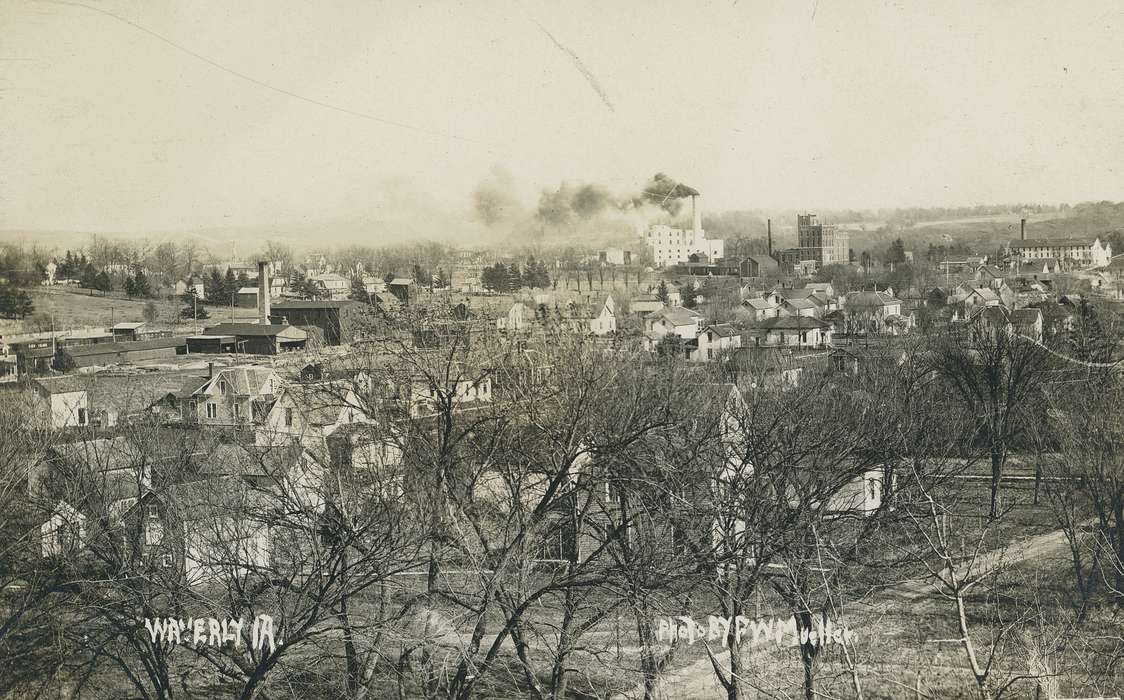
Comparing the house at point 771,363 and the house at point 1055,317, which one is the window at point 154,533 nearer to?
the house at point 771,363

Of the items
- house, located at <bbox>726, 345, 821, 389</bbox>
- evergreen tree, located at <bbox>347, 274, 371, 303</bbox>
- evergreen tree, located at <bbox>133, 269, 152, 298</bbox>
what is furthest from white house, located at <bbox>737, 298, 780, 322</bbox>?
evergreen tree, located at <bbox>133, 269, 152, 298</bbox>

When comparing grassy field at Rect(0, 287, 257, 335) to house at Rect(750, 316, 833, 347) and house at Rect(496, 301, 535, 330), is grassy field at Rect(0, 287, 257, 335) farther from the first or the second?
house at Rect(750, 316, 833, 347)

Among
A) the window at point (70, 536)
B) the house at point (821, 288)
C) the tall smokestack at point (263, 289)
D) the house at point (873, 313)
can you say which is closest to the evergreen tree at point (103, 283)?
the tall smokestack at point (263, 289)


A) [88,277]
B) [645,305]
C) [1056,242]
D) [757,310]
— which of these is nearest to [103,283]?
[88,277]

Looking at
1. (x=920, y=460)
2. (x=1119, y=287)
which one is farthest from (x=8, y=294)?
(x=1119, y=287)

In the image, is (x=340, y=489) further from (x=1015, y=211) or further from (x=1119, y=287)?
(x=1119, y=287)

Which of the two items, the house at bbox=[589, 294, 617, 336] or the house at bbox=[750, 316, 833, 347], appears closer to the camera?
the house at bbox=[589, 294, 617, 336]
